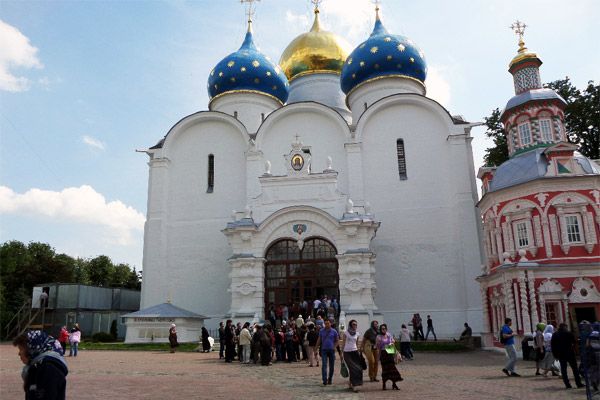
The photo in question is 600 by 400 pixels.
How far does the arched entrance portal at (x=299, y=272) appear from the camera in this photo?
2167 cm

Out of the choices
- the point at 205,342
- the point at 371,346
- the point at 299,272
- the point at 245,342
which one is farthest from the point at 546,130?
the point at 205,342

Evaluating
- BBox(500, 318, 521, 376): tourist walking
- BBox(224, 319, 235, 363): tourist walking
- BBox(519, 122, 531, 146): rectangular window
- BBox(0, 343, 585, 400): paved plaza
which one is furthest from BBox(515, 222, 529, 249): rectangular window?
BBox(224, 319, 235, 363): tourist walking

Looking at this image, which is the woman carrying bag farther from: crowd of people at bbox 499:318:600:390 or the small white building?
the small white building

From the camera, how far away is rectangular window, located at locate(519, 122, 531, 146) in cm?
1988

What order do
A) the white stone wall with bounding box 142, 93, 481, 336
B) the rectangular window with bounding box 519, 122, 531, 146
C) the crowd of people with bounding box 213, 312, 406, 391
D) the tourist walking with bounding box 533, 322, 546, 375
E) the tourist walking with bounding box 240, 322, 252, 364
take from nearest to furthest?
the crowd of people with bounding box 213, 312, 406, 391 < the tourist walking with bounding box 533, 322, 546, 375 < the tourist walking with bounding box 240, 322, 252, 364 < the rectangular window with bounding box 519, 122, 531, 146 < the white stone wall with bounding box 142, 93, 481, 336

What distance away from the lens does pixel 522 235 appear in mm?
17734

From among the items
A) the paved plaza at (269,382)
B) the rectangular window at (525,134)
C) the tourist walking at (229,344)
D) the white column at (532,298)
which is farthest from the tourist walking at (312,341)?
the rectangular window at (525,134)

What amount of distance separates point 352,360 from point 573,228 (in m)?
11.5

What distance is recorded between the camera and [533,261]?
16.8 meters

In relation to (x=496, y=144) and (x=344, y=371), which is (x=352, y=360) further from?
(x=496, y=144)

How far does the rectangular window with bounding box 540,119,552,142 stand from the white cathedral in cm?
479

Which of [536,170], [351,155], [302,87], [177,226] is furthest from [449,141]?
[177,226]

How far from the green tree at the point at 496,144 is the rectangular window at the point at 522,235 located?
11405 millimetres

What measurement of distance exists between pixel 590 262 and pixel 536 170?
349 centimetres
